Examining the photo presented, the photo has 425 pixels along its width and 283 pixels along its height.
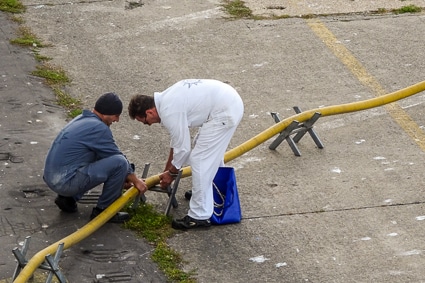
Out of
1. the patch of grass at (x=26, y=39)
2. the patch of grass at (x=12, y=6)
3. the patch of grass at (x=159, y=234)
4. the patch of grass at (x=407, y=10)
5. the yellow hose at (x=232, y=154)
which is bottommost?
the patch of grass at (x=159, y=234)

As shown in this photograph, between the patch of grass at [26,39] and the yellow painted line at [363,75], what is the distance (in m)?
3.30

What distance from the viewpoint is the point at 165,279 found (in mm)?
6914

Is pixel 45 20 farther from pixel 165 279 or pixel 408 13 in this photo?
pixel 165 279

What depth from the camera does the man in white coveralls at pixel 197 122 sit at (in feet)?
24.0

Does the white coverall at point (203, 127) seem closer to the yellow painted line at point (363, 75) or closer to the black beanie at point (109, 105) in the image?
the black beanie at point (109, 105)

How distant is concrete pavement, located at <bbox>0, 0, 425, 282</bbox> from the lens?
7191 millimetres

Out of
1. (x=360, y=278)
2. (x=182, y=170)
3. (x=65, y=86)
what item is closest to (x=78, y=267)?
(x=182, y=170)

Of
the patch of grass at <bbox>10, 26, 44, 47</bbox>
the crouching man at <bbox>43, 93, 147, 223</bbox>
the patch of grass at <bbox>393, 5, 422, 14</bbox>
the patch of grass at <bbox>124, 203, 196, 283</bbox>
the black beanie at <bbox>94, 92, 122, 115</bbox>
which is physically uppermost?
the black beanie at <bbox>94, 92, 122, 115</bbox>

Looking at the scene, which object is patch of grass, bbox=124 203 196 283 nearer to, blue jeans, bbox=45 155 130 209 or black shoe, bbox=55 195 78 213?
blue jeans, bbox=45 155 130 209

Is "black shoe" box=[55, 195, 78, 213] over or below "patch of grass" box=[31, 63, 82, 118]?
over

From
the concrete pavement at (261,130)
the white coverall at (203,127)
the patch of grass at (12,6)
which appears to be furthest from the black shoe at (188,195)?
the patch of grass at (12,6)

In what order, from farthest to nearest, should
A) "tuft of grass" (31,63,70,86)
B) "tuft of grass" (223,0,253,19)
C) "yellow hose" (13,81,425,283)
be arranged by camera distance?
"tuft of grass" (223,0,253,19) < "tuft of grass" (31,63,70,86) < "yellow hose" (13,81,425,283)

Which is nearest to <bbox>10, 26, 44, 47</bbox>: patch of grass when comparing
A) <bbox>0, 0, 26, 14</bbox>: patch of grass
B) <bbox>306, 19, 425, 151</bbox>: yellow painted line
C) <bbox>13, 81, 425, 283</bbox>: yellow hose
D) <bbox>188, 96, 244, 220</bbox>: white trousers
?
<bbox>0, 0, 26, 14</bbox>: patch of grass

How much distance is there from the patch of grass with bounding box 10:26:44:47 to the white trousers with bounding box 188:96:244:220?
423 cm
